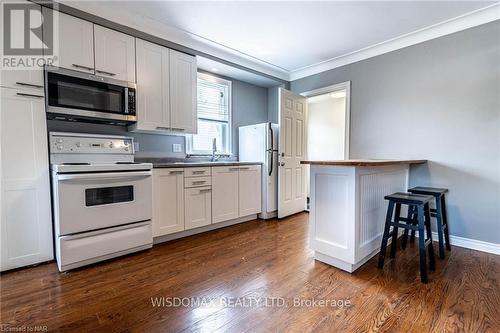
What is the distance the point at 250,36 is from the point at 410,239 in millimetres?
3073

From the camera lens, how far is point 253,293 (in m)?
1.70

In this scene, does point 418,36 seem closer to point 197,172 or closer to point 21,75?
point 197,172

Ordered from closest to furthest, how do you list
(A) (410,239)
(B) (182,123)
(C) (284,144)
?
(A) (410,239) → (B) (182,123) → (C) (284,144)

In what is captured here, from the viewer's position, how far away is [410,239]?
276 cm

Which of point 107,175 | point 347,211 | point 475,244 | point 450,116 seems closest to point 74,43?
point 107,175

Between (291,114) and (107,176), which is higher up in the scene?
(291,114)

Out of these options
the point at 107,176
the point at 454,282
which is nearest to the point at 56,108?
the point at 107,176

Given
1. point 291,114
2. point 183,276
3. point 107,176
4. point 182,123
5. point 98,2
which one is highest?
point 98,2

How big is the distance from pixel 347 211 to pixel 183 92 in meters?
2.38

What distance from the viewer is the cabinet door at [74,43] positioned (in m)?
2.20

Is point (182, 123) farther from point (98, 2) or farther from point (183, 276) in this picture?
point (183, 276)

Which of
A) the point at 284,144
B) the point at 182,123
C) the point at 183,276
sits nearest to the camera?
the point at 183,276

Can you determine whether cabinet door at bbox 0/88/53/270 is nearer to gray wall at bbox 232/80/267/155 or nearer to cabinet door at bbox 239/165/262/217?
cabinet door at bbox 239/165/262/217

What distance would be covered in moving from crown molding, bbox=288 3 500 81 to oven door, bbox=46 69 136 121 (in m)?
2.88
